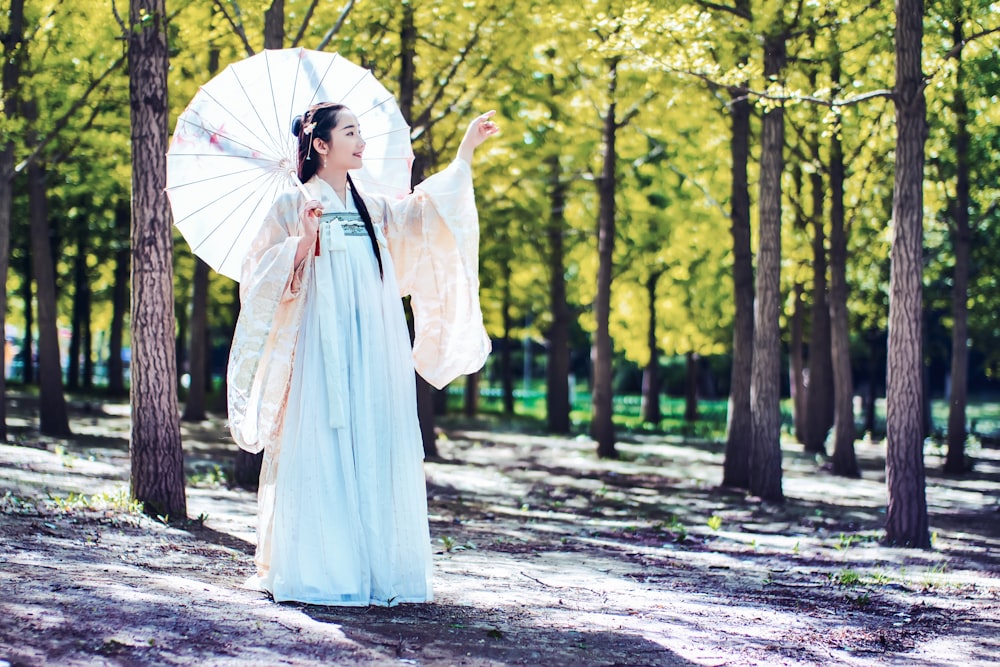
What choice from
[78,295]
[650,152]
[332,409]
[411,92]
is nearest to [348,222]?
[332,409]

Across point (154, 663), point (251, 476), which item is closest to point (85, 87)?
point (251, 476)

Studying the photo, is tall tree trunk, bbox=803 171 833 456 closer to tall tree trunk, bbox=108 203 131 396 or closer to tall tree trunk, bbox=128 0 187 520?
tall tree trunk, bbox=128 0 187 520

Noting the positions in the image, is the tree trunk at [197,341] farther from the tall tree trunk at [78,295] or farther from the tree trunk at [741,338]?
the tree trunk at [741,338]

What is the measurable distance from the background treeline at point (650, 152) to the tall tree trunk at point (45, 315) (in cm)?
4

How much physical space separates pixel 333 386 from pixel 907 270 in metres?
5.91

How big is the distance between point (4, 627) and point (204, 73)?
1218cm

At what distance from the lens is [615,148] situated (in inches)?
743

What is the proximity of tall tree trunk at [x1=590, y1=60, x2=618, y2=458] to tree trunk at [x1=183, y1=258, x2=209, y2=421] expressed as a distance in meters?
6.88

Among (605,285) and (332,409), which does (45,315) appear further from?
(332,409)

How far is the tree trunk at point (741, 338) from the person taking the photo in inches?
555

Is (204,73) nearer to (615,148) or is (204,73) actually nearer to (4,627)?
(615,148)

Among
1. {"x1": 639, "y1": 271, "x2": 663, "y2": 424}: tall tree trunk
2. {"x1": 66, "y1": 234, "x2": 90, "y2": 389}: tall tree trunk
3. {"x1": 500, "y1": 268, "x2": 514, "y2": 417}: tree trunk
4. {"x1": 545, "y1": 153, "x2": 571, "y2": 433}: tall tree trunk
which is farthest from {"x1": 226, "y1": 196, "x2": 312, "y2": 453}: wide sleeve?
{"x1": 66, "y1": 234, "x2": 90, "y2": 389}: tall tree trunk

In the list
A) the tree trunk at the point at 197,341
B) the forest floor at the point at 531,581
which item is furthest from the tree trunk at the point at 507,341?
the forest floor at the point at 531,581

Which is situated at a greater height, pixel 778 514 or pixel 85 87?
pixel 85 87
